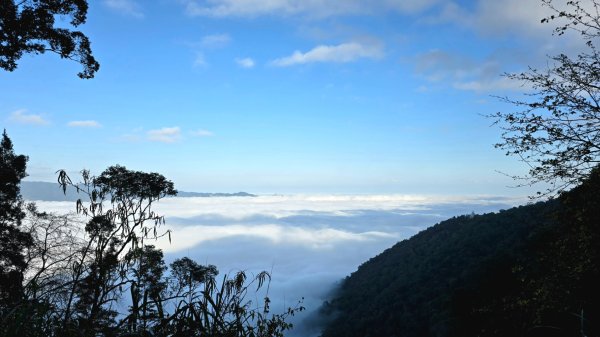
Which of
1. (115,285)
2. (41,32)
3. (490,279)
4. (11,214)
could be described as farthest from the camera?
(490,279)

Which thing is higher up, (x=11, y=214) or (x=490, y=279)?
(x=11, y=214)

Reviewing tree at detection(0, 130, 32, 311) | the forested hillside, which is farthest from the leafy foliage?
the forested hillside

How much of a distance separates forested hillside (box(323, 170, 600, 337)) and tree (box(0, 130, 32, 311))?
20.4 m

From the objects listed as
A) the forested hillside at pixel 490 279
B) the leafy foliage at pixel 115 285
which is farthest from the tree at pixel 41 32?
the forested hillside at pixel 490 279

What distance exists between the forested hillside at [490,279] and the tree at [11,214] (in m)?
20.4

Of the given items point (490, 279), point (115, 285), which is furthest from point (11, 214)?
point (490, 279)

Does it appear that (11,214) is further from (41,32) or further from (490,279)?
(490,279)

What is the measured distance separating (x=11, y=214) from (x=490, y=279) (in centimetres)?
4053

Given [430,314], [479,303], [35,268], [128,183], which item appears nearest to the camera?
[35,268]

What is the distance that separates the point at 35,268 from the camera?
20.5 metres

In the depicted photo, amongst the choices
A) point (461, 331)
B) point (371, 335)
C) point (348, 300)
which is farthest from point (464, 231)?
point (461, 331)

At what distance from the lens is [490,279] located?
40688 millimetres

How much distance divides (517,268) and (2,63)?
1361 cm

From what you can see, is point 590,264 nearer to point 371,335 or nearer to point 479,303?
point 479,303
